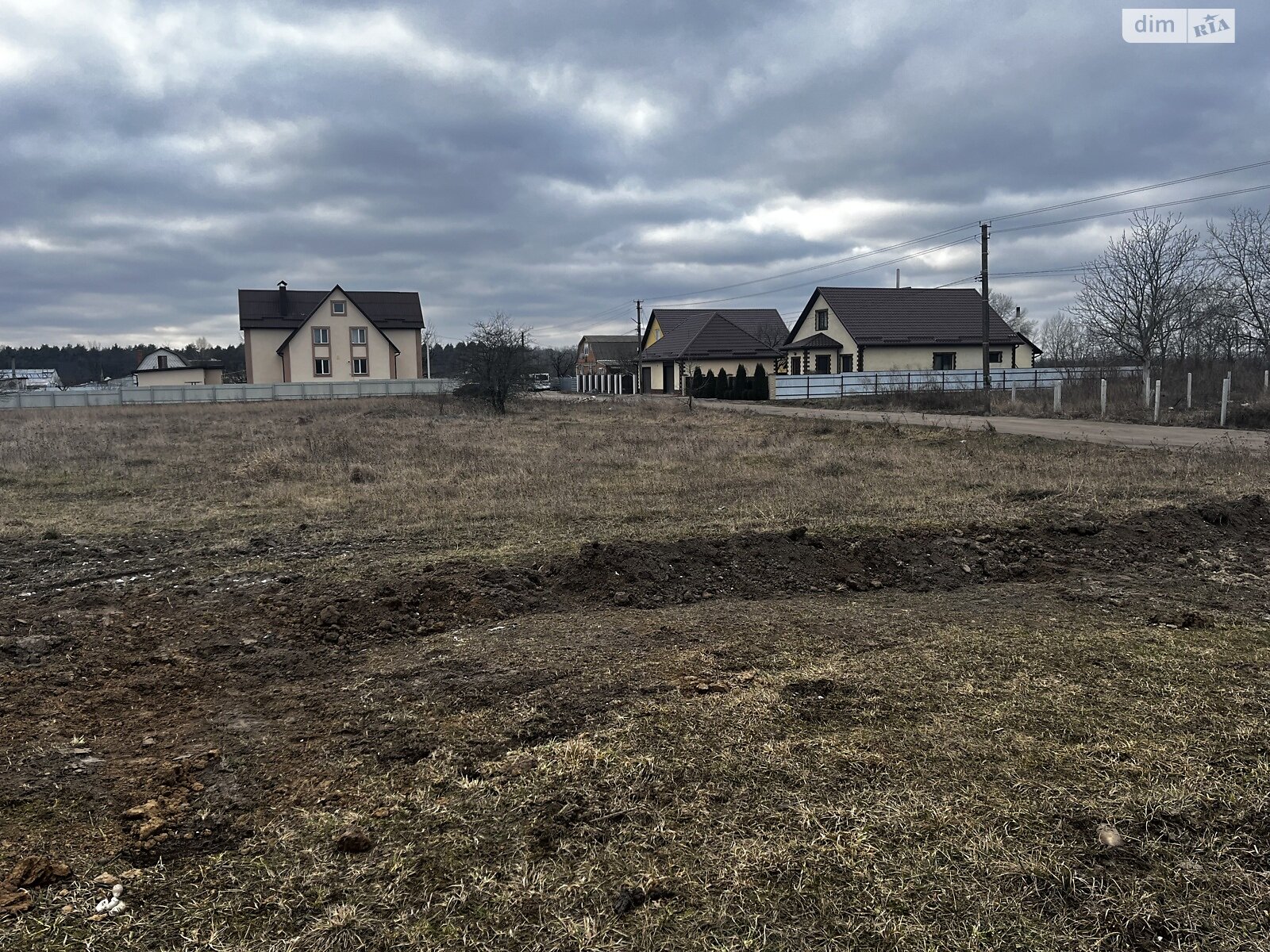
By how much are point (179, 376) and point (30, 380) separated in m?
34.1

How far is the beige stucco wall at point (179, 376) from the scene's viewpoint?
80625 millimetres

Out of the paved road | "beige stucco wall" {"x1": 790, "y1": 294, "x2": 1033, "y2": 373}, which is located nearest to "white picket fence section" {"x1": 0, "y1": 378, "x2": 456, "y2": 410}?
A: "beige stucco wall" {"x1": 790, "y1": 294, "x2": 1033, "y2": 373}

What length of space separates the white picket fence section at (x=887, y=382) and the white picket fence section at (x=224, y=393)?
21.4 m

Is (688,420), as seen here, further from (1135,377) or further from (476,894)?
(476,894)

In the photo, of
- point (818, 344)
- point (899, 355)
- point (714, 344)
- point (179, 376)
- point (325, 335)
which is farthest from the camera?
point (179, 376)

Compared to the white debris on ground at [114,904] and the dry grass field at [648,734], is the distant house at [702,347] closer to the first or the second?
the dry grass field at [648,734]

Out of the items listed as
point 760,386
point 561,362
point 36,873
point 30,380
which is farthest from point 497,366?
point 30,380

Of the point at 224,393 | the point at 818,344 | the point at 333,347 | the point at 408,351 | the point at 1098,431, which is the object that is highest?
the point at 333,347

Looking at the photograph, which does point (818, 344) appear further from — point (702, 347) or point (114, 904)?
point (114, 904)

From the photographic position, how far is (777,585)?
6.33 meters

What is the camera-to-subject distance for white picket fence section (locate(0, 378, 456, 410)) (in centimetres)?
5219

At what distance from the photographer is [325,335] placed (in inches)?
2281

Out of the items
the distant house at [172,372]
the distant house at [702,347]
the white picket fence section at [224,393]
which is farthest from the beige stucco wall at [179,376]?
the distant house at [702,347]

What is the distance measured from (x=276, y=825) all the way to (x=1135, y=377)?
39200 millimetres
